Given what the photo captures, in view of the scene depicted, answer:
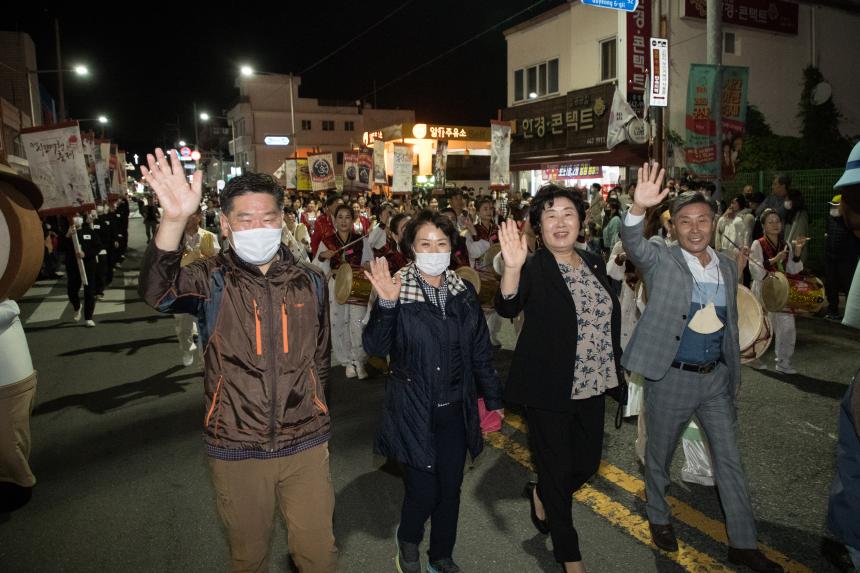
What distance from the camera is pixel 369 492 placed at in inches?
170

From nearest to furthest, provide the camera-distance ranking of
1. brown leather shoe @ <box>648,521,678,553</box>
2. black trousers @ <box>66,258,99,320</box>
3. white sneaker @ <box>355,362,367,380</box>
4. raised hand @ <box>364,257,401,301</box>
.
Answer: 1. raised hand @ <box>364,257,401,301</box>
2. brown leather shoe @ <box>648,521,678,553</box>
3. white sneaker @ <box>355,362,367,380</box>
4. black trousers @ <box>66,258,99,320</box>

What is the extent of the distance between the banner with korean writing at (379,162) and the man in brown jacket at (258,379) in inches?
632

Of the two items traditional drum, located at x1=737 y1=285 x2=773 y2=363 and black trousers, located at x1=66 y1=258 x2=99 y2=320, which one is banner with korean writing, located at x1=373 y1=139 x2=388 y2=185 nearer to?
black trousers, located at x1=66 y1=258 x2=99 y2=320

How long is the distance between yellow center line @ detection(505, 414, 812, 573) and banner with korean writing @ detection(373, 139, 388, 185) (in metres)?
15.0

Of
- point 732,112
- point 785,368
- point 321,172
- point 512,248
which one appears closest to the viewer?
point 512,248

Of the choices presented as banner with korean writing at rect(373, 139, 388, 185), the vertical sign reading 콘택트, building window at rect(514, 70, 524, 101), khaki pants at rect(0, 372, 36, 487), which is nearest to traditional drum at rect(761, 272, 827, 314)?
khaki pants at rect(0, 372, 36, 487)

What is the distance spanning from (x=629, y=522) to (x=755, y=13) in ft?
72.4

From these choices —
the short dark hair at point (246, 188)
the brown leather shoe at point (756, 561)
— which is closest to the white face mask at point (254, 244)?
the short dark hair at point (246, 188)

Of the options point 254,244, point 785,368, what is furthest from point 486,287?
point 254,244

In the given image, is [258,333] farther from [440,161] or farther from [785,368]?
[440,161]

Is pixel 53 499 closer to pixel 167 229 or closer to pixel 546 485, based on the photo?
pixel 167 229

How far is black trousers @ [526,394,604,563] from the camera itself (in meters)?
3.18

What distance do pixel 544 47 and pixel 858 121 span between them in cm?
1182

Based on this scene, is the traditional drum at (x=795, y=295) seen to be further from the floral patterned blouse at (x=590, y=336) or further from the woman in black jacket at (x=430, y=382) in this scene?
the woman in black jacket at (x=430, y=382)
